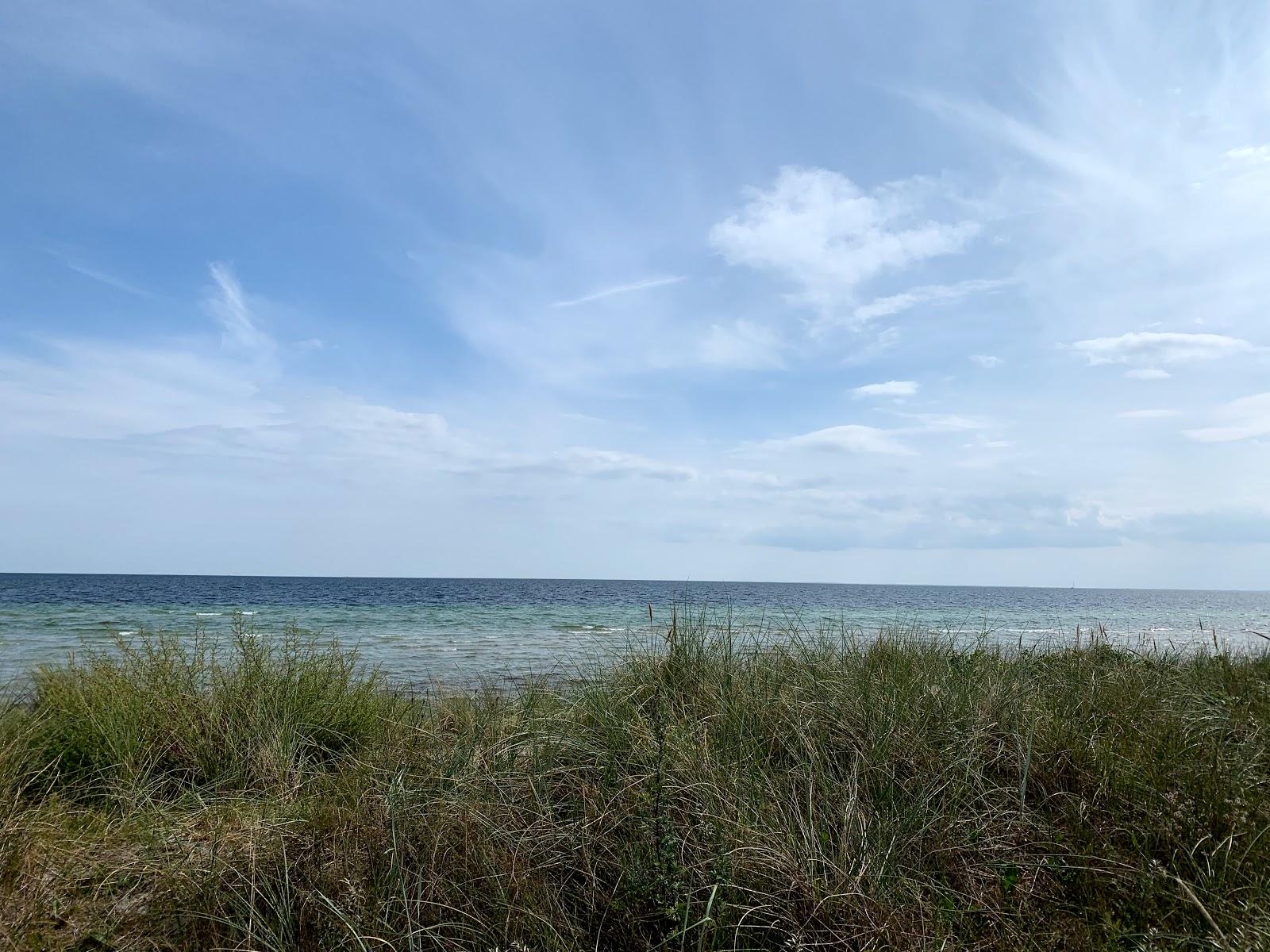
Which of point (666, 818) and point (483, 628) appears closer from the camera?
point (666, 818)

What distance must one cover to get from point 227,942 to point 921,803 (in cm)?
298

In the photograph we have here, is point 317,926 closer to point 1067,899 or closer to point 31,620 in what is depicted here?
point 1067,899

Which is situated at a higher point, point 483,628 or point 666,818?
point 666,818

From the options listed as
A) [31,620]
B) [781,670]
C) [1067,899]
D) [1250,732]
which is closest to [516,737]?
[781,670]

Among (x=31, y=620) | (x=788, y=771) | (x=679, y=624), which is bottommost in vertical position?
(x=31, y=620)

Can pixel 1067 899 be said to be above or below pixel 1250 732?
below

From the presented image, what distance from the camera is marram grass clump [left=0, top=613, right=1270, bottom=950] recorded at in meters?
2.78

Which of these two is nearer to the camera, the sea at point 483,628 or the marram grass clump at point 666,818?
the marram grass clump at point 666,818

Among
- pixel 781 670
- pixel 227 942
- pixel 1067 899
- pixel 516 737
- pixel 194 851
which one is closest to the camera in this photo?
pixel 227 942

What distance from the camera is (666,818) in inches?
122

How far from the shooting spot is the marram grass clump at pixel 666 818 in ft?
9.12

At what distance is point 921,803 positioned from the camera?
3.45 m

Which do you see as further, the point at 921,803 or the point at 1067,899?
the point at 921,803

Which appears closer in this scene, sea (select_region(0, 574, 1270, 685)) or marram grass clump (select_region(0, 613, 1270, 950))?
marram grass clump (select_region(0, 613, 1270, 950))
